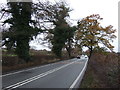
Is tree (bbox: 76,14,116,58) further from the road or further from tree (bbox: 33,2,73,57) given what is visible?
the road

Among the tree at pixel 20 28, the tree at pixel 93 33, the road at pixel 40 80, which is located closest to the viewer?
the road at pixel 40 80

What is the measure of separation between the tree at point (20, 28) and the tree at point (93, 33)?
1203 inches

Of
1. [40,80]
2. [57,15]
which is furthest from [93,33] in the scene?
[40,80]

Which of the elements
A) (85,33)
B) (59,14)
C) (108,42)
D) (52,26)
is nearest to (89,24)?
(85,33)

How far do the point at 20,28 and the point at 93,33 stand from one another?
110 feet

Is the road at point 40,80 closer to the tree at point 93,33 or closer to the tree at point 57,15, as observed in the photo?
the tree at point 57,15

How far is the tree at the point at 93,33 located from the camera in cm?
5919

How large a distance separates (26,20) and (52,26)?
13.9 metres

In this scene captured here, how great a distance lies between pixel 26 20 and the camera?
1253 inches

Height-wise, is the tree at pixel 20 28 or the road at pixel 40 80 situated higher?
the tree at pixel 20 28

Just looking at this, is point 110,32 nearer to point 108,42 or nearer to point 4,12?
point 108,42

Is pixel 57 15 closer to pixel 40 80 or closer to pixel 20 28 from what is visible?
pixel 20 28

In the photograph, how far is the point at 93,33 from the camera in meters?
60.4

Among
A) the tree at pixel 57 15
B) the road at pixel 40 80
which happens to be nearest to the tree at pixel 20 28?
the tree at pixel 57 15
